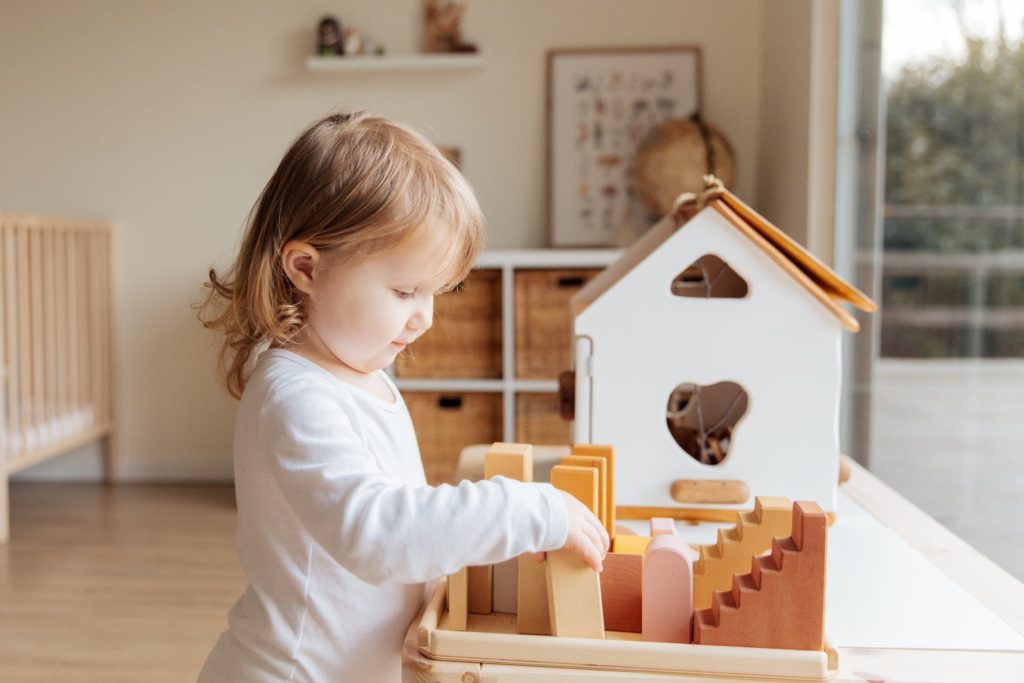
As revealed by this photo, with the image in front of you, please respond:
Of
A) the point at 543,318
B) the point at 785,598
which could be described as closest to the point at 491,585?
Answer: the point at 785,598

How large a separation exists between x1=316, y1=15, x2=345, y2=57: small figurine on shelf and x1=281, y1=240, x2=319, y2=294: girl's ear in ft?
8.07

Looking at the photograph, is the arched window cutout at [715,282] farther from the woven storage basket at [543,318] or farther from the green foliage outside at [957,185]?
the woven storage basket at [543,318]

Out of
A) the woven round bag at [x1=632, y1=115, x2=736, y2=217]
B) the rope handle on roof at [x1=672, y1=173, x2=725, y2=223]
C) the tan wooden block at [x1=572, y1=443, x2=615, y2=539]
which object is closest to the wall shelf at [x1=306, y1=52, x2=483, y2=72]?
the woven round bag at [x1=632, y1=115, x2=736, y2=217]

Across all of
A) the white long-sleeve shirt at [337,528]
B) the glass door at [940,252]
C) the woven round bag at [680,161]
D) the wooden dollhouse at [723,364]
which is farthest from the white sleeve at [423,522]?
the woven round bag at [680,161]

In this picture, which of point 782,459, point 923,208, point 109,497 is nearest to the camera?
point 782,459

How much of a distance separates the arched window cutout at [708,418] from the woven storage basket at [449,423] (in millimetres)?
1636

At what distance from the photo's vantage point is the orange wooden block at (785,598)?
2.06 ft

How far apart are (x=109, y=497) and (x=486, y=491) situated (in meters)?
2.80

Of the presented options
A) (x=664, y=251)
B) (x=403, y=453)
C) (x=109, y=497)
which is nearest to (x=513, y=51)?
(x=109, y=497)

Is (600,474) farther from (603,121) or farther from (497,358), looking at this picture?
(603,121)

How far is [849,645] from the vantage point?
747 millimetres

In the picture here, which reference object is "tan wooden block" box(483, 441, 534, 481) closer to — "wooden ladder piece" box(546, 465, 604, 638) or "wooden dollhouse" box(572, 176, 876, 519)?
"wooden ladder piece" box(546, 465, 604, 638)

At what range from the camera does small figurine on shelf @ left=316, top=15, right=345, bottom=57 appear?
3.06 metres

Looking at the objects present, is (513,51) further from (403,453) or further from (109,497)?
(403,453)
